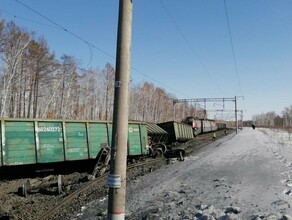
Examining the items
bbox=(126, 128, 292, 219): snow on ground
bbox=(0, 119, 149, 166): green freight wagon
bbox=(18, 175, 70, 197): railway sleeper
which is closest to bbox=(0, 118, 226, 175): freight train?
bbox=(0, 119, 149, 166): green freight wagon

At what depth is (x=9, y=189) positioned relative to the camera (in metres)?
12.8

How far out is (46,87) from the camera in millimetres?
67750

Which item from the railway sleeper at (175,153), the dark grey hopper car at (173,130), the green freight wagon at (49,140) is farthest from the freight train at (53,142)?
the dark grey hopper car at (173,130)

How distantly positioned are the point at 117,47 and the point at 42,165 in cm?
1171

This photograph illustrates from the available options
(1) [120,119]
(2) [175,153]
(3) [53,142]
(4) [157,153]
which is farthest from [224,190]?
(4) [157,153]

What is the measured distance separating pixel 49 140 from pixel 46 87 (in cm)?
5500

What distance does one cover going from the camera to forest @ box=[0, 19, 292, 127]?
160ft

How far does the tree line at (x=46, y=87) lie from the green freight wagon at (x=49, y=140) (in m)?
25.4

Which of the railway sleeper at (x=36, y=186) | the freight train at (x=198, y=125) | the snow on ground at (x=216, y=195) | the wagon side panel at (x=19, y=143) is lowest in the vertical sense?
the railway sleeper at (x=36, y=186)

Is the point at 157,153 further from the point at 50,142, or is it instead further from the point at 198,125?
the point at 198,125

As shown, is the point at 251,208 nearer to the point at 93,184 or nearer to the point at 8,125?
the point at 93,184

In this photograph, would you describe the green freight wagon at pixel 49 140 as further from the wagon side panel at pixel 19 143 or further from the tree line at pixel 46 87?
the tree line at pixel 46 87

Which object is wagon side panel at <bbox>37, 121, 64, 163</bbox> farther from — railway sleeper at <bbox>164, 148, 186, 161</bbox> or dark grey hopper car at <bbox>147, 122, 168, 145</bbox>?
dark grey hopper car at <bbox>147, 122, 168, 145</bbox>

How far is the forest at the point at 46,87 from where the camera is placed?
160 feet
